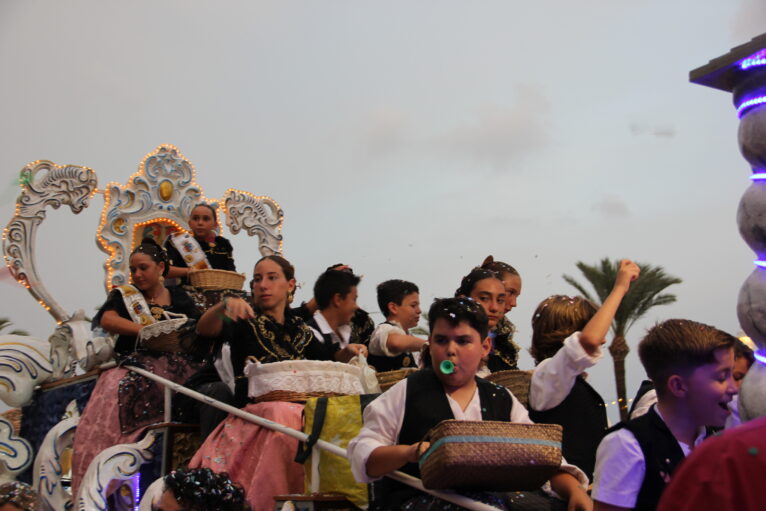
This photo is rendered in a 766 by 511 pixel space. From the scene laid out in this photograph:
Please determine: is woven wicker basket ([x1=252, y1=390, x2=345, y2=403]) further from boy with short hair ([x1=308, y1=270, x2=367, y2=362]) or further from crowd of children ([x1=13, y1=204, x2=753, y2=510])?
boy with short hair ([x1=308, y1=270, x2=367, y2=362])

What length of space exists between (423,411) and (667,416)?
930 mm

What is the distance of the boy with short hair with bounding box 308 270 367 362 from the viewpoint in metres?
6.11

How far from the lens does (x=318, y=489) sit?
4.23 metres

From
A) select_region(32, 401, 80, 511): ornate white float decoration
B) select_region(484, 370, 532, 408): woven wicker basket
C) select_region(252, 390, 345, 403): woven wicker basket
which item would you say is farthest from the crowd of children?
select_region(32, 401, 80, 511): ornate white float decoration

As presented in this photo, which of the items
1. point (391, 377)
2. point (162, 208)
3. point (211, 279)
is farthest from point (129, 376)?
point (162, 208)

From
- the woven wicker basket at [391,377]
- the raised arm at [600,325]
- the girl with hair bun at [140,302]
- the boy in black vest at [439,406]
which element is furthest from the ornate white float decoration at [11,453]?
the raised arm at [600,325]

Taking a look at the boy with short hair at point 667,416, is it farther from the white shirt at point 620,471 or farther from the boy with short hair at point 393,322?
the boy with short hair at point 393,322

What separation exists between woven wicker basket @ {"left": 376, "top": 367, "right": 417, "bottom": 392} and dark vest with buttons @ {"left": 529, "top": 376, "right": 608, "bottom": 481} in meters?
1.01

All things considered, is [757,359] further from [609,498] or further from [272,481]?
[272,481]

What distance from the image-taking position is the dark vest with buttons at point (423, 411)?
3459 millimetres

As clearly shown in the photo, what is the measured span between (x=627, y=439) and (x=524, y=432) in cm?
37

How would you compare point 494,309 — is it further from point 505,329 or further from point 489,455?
point 489,455

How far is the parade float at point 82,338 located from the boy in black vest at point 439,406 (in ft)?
8.33

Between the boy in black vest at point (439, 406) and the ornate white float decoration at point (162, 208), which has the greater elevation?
the ornate white float decoration at point (162, 208)
